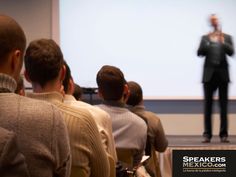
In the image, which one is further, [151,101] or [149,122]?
[151,101]

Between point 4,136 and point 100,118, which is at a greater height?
point 4,136

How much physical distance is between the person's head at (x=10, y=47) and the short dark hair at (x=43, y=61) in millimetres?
369

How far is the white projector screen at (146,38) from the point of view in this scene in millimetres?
6871

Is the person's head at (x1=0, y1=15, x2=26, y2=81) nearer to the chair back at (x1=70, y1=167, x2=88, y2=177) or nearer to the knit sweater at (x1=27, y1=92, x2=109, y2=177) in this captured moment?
the knit sweater at (x1=27, y1=92, x2=109, y2=177)

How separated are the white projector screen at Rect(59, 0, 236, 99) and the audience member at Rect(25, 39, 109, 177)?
532cm

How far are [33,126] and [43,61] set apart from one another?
44cm

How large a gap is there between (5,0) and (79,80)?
5.31ft

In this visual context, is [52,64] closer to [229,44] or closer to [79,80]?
[229,44]

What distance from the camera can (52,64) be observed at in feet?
5.05

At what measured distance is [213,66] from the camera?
232 inches

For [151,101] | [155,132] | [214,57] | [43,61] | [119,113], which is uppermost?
[43,61]

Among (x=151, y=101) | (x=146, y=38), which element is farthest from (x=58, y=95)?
(x=151, y=101)

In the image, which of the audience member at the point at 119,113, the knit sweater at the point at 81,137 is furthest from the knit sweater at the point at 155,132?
the knit sweater at the point at 81,137

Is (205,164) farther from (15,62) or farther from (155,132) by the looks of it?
(15,62)
